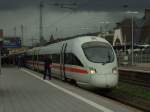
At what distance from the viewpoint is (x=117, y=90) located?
28.3 m

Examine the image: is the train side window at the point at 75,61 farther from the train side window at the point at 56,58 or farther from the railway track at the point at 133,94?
the train side window at the point at 56,58

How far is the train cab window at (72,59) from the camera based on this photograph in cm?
2558

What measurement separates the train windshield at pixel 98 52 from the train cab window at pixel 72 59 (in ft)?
2.44

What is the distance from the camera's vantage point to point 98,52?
24875 millimetres

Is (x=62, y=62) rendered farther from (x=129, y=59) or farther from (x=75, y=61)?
(x=129, y=59)

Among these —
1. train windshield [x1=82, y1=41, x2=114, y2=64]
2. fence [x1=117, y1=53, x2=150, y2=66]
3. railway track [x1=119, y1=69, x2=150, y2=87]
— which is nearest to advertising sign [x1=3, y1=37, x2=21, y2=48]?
fence [x1=117, y1=53, x2=150, y2=66]

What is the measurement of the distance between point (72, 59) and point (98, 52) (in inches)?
103

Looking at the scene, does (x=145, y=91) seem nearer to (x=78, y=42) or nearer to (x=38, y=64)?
(x=78, y=42)

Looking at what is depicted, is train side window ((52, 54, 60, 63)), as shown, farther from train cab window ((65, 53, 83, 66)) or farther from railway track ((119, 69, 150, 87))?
railway track ((119, 69, 150, 87))

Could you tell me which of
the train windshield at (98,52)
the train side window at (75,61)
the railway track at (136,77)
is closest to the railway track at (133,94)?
the railway track at (136,77)

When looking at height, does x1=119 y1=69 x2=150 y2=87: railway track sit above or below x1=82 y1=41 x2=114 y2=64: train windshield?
below

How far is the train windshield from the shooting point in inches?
953

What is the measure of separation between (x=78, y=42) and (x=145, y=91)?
4.67 m

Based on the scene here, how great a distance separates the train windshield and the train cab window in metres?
0.74
